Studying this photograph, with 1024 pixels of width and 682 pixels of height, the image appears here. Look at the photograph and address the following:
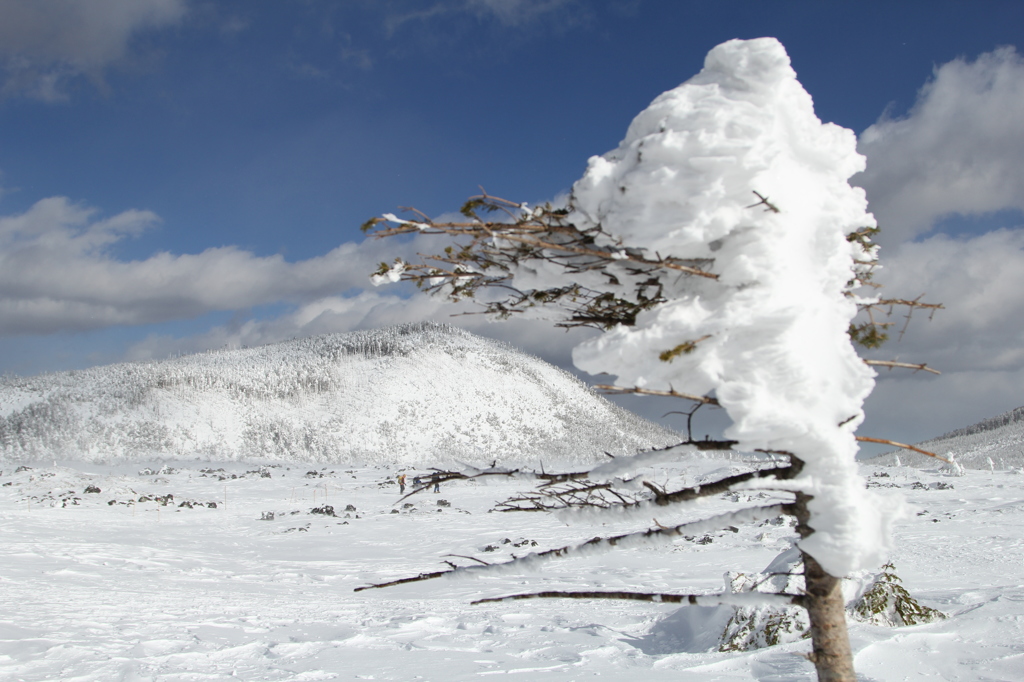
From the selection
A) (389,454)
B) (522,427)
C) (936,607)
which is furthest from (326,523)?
(522,427)

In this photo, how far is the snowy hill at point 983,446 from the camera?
161 ft

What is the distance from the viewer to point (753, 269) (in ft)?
7.59

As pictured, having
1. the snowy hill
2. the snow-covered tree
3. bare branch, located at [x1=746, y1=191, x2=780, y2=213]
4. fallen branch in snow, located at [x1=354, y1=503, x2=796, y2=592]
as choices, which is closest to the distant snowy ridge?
the snowy hill

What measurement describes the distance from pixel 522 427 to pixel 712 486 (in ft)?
272

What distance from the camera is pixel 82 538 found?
15906mm

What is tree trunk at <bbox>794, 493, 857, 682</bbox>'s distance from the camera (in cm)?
243

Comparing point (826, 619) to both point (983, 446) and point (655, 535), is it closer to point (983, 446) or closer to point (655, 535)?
point (655, 535)

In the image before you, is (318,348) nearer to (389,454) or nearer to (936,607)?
(389,454)

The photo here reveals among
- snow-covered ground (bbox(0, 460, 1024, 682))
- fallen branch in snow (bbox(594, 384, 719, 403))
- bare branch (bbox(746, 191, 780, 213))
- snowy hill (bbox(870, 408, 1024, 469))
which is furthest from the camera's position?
snowy hill (bbox(870, 408, 1024, 469))

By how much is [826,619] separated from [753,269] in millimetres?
1451

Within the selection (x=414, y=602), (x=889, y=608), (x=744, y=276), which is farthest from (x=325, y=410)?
(x=744, y=276)

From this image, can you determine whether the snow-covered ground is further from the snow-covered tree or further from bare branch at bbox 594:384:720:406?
bare branch at bbox 594:384:720:406

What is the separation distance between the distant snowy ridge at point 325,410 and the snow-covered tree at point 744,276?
54361mm

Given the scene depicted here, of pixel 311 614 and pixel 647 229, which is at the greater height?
pixel 647 229
